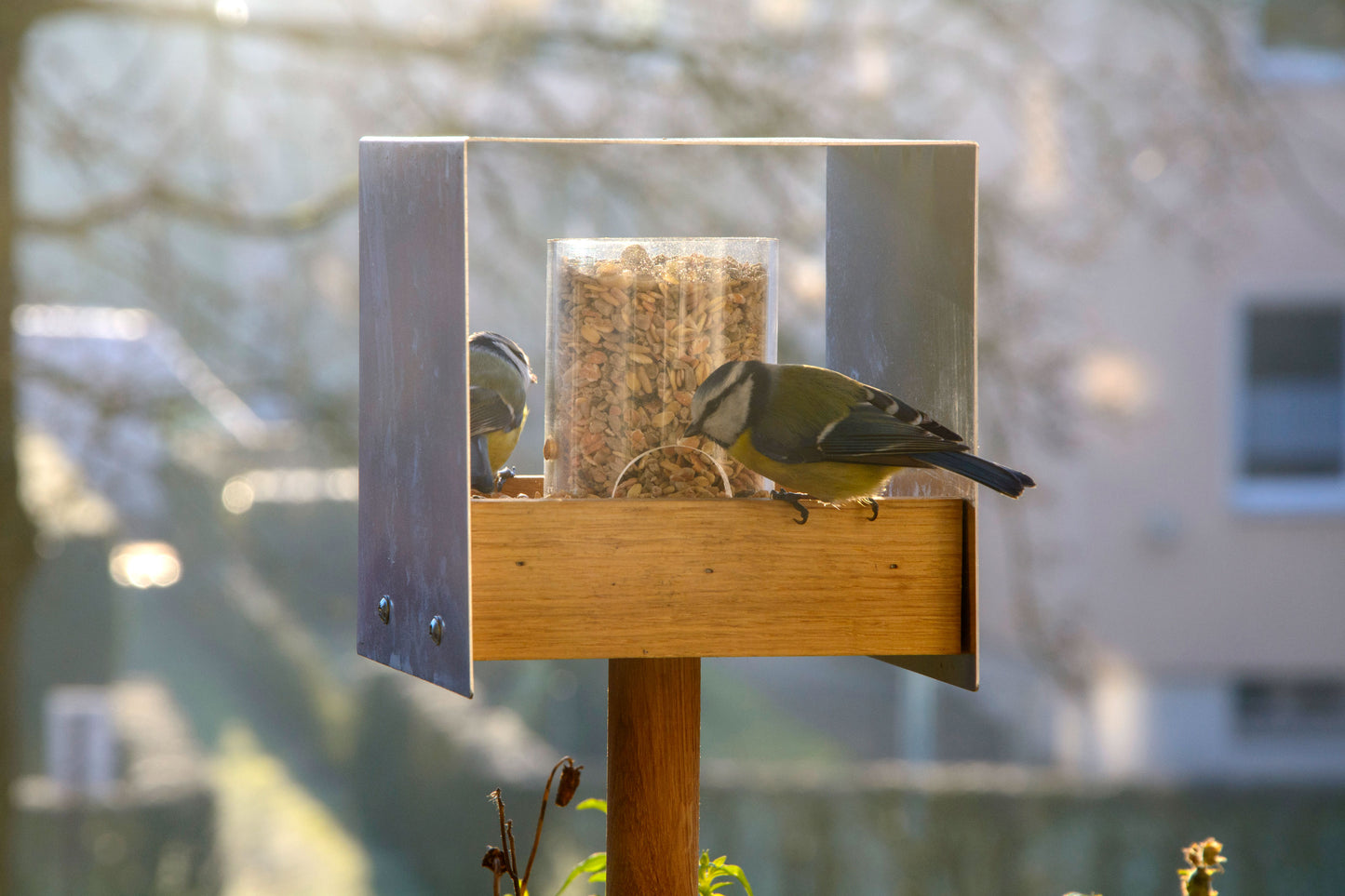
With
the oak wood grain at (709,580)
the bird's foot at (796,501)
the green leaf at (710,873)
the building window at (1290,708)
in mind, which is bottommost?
the building window at (1290,708)

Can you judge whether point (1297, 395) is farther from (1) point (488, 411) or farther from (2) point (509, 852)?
(2) point (509, 852)

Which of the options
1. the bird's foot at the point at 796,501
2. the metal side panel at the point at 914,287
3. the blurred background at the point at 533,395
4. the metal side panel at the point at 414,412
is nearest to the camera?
the metal side panel at the point at 414,412

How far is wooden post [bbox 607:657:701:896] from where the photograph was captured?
50.9 inches

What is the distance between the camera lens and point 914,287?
1.40 meters

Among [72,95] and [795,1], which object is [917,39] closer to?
[795,1]

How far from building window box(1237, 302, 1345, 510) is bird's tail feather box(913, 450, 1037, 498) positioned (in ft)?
16.0

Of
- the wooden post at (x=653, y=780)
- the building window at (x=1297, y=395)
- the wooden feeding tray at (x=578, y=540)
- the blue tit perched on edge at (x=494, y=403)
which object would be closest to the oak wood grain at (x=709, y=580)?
the wooden feeding tray at (x=578, y=540)

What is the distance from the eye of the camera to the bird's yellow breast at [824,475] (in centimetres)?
126

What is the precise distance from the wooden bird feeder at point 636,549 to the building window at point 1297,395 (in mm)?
4773

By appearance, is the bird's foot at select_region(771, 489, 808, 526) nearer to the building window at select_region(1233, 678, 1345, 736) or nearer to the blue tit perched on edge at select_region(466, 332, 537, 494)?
the blue tit perched on edge at select_region(466, 332, 537, 494)

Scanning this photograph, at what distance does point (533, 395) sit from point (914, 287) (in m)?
2.10

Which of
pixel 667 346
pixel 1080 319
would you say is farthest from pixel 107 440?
pixel 1080 319

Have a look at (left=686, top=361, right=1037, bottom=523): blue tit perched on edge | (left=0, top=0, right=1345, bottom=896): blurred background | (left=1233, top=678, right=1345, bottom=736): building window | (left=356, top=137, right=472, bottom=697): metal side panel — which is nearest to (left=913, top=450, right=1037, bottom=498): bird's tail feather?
(left=686, top=361, right=1037, bottom=523): blue tit perched on edge

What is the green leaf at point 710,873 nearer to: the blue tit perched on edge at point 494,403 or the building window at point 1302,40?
the blue tit perched on edge at point 494,403
